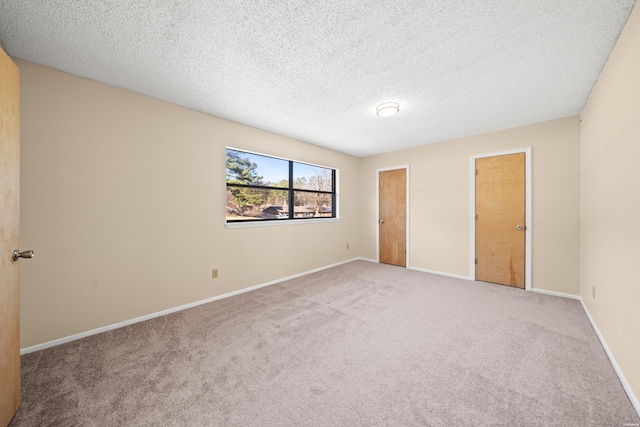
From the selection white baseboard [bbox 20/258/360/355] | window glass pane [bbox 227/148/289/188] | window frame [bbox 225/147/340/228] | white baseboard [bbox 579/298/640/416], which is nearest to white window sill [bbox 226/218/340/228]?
window frame [bbox 225/147/340/228]

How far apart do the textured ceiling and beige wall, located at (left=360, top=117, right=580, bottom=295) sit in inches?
25.3

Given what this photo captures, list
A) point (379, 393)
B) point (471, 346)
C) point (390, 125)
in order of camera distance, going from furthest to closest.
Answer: point (390, 125)
point (471, 346)
point (379, 393)

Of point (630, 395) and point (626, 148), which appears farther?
point (626, 148)

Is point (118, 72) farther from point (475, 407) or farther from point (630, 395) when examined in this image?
point (630, 395)

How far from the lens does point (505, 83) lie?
90.9 inches

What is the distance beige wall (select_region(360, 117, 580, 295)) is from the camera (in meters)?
3.13

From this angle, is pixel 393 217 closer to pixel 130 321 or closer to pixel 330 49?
pixel 330 49

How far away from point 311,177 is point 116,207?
2974 mm

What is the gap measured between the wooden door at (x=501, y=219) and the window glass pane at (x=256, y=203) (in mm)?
3230

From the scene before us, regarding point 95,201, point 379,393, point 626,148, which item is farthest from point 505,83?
point 95,201

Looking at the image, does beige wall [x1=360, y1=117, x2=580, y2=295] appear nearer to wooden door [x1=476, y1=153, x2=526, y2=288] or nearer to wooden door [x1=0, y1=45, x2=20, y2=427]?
wooden door [x1=476, y1=153, x2=526, y2=288]

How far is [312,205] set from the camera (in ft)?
15.2

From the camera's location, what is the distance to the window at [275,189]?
342 cm

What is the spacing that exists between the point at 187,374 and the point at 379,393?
53.0 inches
